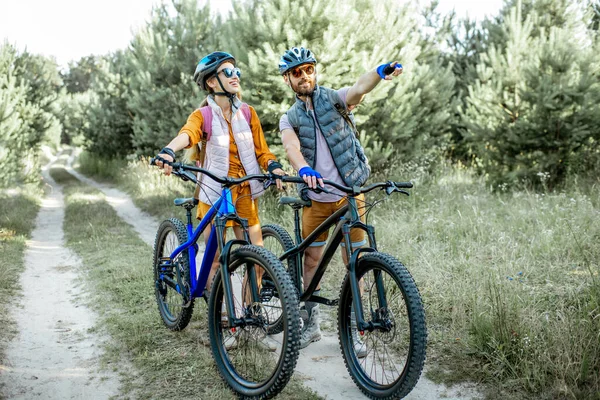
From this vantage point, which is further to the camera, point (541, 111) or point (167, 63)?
point (167, 63)

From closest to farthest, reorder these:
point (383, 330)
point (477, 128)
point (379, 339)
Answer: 1. point (383, 330)
2. point (379, 339)
3. point (477, 128)

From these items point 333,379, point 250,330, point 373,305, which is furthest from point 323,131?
point 333,379

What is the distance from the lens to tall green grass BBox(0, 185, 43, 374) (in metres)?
4.62

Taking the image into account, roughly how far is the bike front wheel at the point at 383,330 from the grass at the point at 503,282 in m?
0.38

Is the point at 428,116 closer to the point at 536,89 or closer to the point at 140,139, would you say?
the point at 536,89

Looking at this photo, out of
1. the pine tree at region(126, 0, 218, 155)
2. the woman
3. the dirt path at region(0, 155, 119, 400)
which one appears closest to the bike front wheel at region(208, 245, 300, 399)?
the woman

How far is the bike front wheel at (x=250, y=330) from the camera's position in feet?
9.11

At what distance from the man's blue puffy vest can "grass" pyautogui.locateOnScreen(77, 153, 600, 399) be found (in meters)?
1.35

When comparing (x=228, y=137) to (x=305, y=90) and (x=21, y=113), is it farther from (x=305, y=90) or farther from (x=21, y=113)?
(x=21, y=113)

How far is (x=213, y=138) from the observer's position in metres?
3.71

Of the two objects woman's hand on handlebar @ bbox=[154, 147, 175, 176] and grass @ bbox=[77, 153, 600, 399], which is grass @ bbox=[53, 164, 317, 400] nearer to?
grass @ bbox=[77, 153, 600, 399]

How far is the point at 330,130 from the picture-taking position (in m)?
3.62

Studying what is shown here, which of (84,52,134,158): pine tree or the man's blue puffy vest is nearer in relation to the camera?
the man's blue puffy vest

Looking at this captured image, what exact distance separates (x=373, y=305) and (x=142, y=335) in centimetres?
199
